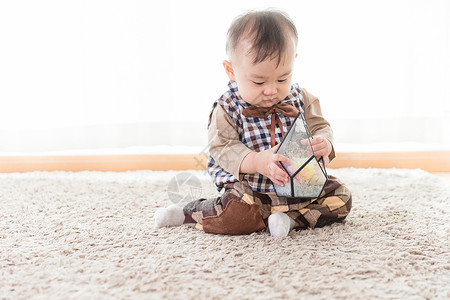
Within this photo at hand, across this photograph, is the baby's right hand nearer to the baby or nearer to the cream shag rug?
the baby

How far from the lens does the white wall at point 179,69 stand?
5.84 feet

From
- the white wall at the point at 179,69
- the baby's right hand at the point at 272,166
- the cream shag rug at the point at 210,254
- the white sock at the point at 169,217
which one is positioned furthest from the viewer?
the white wall at the point at 179,69

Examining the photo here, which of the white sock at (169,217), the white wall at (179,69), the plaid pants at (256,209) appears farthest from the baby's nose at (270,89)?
the white wall at (179,69)

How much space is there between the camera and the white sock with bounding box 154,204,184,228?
1.06m

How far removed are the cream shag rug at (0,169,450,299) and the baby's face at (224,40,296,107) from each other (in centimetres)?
31

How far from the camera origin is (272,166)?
0.94 meters

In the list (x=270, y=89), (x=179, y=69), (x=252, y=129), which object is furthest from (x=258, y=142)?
(x=179, y=69)

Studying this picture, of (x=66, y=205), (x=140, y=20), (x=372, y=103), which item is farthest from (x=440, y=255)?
(x=140, y=20)

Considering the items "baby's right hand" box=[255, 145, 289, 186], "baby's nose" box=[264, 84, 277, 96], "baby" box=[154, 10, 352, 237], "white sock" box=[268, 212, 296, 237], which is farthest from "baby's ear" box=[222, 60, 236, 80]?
"white sock" box=[268, 212, 296, 237]

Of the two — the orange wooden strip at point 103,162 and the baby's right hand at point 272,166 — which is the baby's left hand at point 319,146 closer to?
the baby's right hand at point 272,166

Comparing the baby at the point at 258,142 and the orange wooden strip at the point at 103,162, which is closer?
the baby at the point at 258,142

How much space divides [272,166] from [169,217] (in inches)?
11.0

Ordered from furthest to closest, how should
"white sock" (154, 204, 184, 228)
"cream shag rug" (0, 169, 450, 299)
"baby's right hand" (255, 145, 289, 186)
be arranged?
"white sock" (154, 204, 184, 228) → "baby's right hand" (255, 145, 289, 186) → "cream shag rug" (0, 169, 450, 299)

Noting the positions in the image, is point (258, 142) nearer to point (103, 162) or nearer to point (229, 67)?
point (229, 67)
